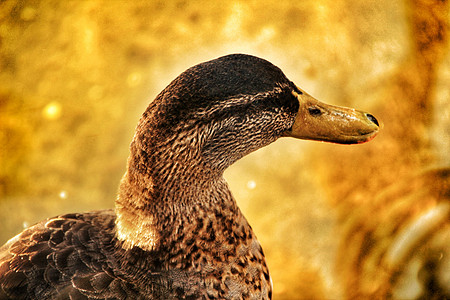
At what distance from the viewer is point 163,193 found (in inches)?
47.1

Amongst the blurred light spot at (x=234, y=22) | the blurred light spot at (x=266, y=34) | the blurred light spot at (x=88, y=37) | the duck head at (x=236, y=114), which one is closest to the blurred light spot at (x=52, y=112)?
the blurred light spot at (x=88, y=37)

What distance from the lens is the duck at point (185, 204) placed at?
3.73ft

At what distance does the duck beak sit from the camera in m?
1.25

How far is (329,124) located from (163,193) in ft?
1.41

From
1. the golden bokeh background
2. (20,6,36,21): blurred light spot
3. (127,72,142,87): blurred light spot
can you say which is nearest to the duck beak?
the golden bokeh background

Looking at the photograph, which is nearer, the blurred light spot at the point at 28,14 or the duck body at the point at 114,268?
the duck body at the point at 114,268

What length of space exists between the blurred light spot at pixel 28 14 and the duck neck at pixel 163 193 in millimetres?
1051

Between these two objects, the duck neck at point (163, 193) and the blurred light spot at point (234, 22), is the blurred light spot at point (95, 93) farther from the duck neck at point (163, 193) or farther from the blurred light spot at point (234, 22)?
the duck neck at point (163, 193)

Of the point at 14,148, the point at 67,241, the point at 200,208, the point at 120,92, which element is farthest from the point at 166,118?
the point at 14,148

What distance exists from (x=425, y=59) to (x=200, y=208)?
1.13 metres

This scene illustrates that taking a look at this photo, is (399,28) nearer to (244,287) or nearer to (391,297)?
(391,297)

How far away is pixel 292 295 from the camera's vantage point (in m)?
1.82

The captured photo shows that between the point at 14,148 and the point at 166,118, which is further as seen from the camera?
the point at 14,148

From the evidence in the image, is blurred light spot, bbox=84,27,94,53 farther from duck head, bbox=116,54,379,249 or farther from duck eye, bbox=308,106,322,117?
duck eye, bbox=308,106,322,117
